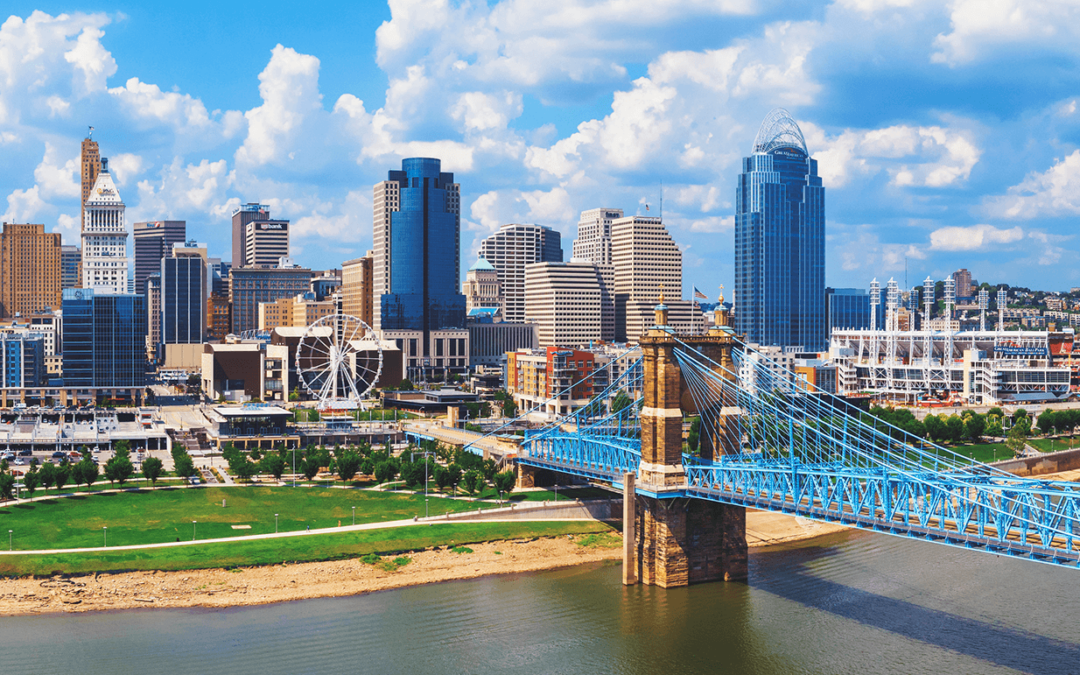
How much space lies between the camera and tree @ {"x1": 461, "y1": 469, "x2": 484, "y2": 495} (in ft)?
313

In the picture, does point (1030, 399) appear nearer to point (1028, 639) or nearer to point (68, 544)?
point (1028, 639)

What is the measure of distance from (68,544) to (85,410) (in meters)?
90.8

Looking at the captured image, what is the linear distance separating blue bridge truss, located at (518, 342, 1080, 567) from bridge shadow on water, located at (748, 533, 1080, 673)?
579 cm

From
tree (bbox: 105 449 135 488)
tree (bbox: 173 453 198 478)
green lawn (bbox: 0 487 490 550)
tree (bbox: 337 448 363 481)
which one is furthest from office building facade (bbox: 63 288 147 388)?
green lawn (bbox: 0 487 490 550)

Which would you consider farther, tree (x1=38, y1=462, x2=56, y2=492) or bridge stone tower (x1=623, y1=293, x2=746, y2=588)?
tree (x1=38, y1=462, x2=56, y2=492)

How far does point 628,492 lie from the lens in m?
75.9

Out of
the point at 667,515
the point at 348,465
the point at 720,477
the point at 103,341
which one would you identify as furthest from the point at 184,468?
the point at 103,341

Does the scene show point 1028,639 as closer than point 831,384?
Yes

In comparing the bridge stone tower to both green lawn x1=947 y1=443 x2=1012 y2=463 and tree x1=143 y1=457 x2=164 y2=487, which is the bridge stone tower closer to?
tree x1=143 y1=457 x2=164 y2=487

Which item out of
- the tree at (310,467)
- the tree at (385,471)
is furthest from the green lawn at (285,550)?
the tree at (310,467)

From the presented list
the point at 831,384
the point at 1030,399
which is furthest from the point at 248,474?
the point at 1030,399

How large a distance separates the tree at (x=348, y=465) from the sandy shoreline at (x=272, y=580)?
83.3 feet

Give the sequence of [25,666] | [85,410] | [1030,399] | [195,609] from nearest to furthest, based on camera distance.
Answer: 1. [25,666]
2. [195,609]
3. [85,410]
4. [1030,399]

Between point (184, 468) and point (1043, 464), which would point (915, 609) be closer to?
point (184, 468)
